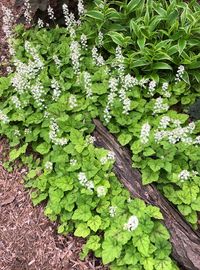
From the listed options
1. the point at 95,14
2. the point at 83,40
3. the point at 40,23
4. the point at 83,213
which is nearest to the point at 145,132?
the point at 83,213

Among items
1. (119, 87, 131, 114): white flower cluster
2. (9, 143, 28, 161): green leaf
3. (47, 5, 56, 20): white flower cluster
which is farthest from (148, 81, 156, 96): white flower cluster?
(47, 5, 56, 20): white flower cluster

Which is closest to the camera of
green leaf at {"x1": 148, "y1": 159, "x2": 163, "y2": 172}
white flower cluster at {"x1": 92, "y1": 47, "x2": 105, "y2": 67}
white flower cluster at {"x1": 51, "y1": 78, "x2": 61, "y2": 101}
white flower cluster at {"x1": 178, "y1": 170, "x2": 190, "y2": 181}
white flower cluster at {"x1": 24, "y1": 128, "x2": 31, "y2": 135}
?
white flower cluster at {"x1": 178, "y1": 170, "x2": 190, "y2": 181}

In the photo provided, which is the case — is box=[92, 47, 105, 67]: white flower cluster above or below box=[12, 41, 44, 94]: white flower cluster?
below

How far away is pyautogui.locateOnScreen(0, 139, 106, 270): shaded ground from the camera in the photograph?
4090 mm

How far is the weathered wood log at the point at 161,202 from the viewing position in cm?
388

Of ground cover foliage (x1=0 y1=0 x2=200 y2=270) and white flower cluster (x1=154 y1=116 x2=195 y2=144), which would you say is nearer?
ground cover foliage (x1=0 y1=0 x2=200 y2=270)

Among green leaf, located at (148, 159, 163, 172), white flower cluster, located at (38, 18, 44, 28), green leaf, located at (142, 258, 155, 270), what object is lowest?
green leaf, located at (142, 258, 155, 270)

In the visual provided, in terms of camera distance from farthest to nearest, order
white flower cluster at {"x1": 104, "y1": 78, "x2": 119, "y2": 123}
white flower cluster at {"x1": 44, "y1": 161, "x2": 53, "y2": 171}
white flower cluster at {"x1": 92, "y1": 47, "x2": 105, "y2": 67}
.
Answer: white flower cluster at {"x1": 92, "y1": 47, "x2": 105, "y2": 67}, white flower cluster at {"x1": 104, "y1": 78, "x2": 119, "y2": 123}, white flower cluster at {"x1": 44, "y1": 161, "x2": 53, "y2": 171}

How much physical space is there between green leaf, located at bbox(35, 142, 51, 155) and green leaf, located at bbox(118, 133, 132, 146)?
864 mm

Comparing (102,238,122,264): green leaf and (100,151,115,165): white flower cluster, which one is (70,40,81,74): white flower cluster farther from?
(102,238,122,264): green leaf

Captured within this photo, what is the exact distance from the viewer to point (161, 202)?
408 cm

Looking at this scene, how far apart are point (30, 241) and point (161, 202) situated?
152cm

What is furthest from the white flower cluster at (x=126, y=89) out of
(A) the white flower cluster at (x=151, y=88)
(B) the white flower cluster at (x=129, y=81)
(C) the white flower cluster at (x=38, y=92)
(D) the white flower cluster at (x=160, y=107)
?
(C) the white flower cluster at (x=38, y=92)

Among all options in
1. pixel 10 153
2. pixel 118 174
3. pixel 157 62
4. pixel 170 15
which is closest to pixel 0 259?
pixel 10 153
